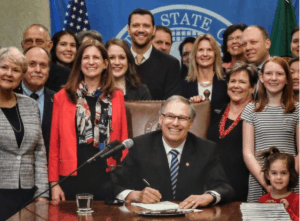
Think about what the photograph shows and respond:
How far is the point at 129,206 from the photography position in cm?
354

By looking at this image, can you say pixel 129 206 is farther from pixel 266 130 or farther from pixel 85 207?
pixel 266 130

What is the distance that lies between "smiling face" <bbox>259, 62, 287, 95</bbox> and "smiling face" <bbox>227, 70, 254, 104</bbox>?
239mm

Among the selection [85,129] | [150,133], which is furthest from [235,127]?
[85,129]

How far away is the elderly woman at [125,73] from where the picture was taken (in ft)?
16.7

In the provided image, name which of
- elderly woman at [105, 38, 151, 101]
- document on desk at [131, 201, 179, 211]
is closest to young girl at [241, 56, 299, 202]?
elderly woman at [105, 38, 151, 101]

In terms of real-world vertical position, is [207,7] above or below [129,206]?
above

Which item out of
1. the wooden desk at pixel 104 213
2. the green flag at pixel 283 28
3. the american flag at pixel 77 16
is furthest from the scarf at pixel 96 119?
the green flag at pixel 283 28

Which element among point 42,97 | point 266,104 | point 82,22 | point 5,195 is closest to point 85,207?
point 5,195

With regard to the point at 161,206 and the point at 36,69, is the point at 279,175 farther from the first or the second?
the point at 36,69

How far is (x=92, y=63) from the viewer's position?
466 cm

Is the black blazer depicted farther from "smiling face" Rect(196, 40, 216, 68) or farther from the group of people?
"smiling face" Rect(196, 40, 216, 68)

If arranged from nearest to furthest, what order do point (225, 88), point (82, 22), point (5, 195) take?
point (5, 195) → point (225, 88) → point (82, 22)

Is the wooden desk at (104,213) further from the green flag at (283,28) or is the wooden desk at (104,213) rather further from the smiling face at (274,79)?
the green flag at (283,28)

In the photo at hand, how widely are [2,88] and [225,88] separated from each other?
196 centimetres
